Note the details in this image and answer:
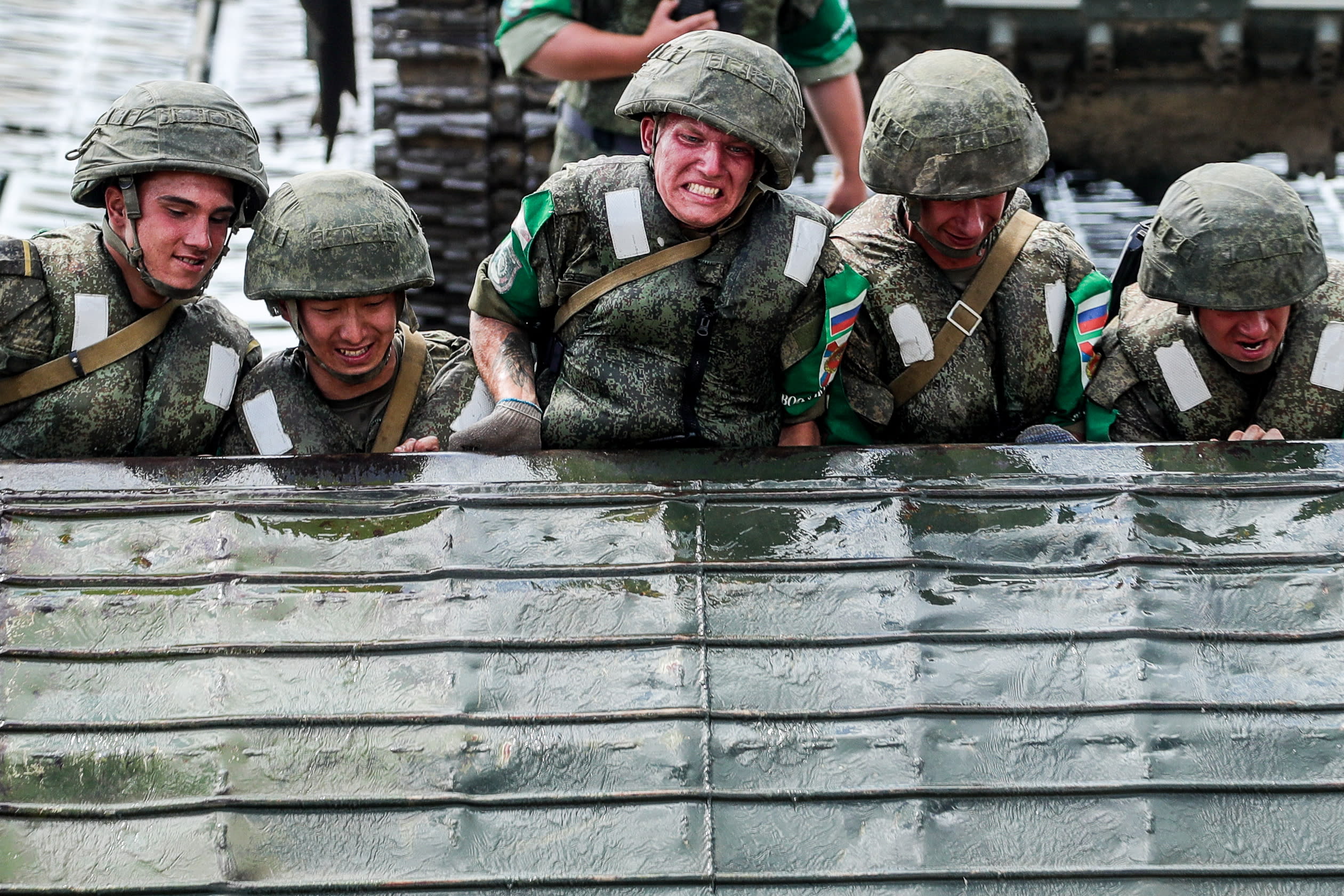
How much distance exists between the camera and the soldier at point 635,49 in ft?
18.2

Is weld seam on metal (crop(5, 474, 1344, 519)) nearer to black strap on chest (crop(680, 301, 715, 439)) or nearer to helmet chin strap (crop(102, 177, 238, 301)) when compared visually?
black strap on chest (crop(680, 301, 715, 439))

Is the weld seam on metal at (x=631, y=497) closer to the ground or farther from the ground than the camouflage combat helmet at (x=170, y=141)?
closer to the ground

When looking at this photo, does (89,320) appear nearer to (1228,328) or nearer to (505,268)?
(505,268)

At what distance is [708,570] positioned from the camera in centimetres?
352

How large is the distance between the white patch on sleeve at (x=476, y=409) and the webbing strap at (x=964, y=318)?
943 millimetres

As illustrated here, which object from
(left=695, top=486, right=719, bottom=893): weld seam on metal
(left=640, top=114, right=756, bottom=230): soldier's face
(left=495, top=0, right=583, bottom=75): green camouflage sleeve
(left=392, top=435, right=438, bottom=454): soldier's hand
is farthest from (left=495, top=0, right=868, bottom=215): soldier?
(left=695, top=486, right=719, bottom=893): weld seam on metal

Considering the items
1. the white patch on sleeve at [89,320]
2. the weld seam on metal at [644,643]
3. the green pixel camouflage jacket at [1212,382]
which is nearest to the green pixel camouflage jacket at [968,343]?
the green pixel camouflage jacket at [1212,382]

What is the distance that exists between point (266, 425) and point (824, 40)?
2.64 metres

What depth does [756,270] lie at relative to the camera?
3.92 meters

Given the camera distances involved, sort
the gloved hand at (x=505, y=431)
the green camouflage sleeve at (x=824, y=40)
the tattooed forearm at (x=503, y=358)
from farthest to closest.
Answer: the green camouflage sleeve at (x=824, y=40), the tattooed forearm at (x=503, y=358), the gloved hand at (x=505, y=431)

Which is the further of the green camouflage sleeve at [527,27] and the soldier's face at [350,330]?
the green camouflage sleeve at [527,27]

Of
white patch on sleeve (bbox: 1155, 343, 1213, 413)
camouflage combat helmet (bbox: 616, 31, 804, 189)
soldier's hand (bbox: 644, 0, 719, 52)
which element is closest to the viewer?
camouflage combat helmet (bbox: 616, 31, 804, 189)

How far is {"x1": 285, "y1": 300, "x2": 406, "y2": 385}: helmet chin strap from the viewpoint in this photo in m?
4.03

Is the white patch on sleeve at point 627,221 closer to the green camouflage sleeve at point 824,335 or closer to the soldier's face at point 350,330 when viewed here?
the green camouflage sleeve at point 824,335
